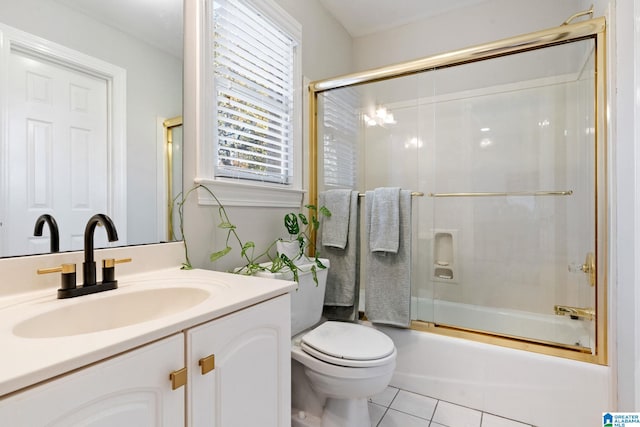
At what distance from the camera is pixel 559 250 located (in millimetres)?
1931

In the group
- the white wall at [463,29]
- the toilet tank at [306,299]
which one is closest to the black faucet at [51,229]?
the toilet tank at [306,299]

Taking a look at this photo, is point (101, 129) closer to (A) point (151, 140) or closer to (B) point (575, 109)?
(A) point (151, 140)

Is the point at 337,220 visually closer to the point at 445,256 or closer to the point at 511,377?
the point at 445,256

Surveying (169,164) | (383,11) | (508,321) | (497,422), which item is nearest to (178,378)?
(169,164)

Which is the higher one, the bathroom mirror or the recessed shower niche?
the bathroom mirror

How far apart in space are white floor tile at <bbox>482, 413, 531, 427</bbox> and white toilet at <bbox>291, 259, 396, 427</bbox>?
0.58m

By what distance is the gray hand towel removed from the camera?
1.96 m

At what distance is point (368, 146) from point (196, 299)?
5.49ft

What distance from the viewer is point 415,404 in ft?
5.46

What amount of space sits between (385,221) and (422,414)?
0.99 metres

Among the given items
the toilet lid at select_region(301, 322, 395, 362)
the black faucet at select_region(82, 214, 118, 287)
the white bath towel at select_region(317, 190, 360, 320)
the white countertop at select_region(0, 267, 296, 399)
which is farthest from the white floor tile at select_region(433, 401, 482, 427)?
the black faucet at select_region(82, 214, 118, 287)

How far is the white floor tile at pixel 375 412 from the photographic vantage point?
1534mm

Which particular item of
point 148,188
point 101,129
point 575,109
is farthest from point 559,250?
point 101,129

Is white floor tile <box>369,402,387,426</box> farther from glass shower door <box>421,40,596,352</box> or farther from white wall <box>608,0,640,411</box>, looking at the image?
white wall <box>608,0,640,411</box>
